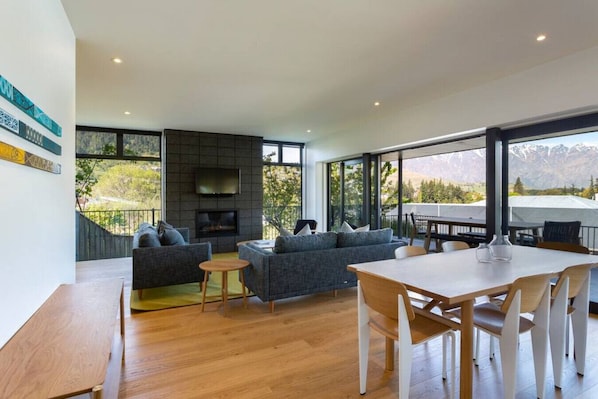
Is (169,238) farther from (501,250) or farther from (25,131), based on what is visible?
(501,250)

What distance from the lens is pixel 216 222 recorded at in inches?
291

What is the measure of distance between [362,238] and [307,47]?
239 centimetres

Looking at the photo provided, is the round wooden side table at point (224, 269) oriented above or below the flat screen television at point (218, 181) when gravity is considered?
below

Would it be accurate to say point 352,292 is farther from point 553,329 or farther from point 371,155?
point 371,155

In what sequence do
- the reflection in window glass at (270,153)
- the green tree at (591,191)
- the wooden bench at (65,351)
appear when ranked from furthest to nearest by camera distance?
1. the reflection in window glass at (270,153)
2. the green tree at (591,191)
3. the wooden bench at (65,351)

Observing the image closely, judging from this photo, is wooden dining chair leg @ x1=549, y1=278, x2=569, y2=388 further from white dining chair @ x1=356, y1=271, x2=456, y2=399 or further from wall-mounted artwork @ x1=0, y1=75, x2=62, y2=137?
wall-mounted artwork @ x1=0, y1=75, x2=62, y2=137

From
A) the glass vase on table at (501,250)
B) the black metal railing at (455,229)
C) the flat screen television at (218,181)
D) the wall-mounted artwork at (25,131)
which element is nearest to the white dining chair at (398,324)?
the glass vase on table at (501,250)

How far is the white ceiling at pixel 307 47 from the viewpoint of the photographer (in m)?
2.46

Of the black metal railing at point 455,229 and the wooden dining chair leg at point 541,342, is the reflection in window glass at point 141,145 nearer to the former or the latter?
the black metal railing at point 455,229

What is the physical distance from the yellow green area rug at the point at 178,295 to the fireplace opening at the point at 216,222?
106 inches

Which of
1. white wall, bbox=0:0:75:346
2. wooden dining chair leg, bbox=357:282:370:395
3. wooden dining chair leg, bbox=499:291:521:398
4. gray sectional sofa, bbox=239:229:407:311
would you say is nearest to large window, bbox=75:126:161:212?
gray sectional sofa, bbox=239:229:407:311

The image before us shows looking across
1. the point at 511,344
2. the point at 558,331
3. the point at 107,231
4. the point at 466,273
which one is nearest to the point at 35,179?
the point at 466,273

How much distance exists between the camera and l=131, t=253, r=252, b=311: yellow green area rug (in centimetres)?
372

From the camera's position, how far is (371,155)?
6.50 meters
